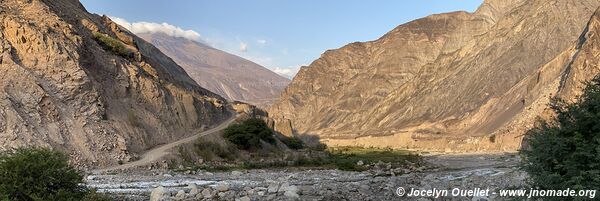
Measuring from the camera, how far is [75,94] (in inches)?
1435

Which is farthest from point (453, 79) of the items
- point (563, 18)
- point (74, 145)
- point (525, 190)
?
point (525, 190)

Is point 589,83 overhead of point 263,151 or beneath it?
overhead

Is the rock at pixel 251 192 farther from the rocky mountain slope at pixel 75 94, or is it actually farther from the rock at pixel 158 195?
the rocky mountain slope at pixel 75 94

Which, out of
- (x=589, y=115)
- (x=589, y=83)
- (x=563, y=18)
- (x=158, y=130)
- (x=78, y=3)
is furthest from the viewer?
(x=563, y=18)

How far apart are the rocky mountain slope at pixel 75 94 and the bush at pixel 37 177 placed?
59.0 ft

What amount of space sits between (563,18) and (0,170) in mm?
127345

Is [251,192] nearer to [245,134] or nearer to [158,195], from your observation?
[158,195]

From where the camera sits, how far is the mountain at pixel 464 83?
9175 centimetres

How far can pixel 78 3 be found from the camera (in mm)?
61594

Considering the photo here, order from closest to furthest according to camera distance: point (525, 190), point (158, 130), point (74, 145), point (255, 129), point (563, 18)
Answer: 1. point (525, 190)
2. point (74, 145)
3. point (158, 130)
4. point (255, 129)
5. point (563, 18)

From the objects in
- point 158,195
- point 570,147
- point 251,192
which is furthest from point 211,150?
point 570,147

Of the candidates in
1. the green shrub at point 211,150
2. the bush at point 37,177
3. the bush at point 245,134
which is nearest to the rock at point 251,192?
the bush at point 37,177

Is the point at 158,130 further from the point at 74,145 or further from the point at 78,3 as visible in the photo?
the point at 78,3

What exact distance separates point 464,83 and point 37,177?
124998 mm
